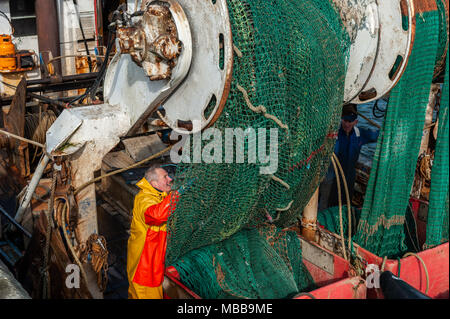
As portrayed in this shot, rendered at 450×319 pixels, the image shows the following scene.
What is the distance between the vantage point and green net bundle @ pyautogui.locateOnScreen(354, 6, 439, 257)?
4.08 m

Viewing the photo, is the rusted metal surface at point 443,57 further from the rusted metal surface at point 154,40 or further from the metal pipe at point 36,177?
the metal pipe at point 36,177

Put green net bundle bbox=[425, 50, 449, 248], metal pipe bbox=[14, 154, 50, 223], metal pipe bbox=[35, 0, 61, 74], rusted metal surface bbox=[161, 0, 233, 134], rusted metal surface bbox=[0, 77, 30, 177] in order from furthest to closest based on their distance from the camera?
metal pipe bbox=[35, 0, 61, 74] < rusted metal surface bbox=[0, 77, 30, 177] < green net bundle bbox=[425, 50, 449, 248] < metal pipe bbox=[14, 154, 50, 223] < rusted metal surface bbox=[161, 0, 233, 134]

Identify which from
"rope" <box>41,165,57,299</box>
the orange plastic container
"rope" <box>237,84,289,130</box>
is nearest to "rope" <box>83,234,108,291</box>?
"rope" <box>41,165,57,299</box>

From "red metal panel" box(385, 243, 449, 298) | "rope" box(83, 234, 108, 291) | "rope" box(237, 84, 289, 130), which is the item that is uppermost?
"rope" box(237, 84, 289, 130)

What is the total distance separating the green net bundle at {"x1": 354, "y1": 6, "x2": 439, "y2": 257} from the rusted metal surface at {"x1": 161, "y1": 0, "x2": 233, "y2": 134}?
75.6 inches

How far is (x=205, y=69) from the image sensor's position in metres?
3.06

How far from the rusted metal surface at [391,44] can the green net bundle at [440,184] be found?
497 millimetres

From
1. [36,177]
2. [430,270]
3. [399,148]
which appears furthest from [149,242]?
[430,270]

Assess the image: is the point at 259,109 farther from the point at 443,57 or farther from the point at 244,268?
the point at 443,57

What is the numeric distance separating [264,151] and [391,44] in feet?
5.35

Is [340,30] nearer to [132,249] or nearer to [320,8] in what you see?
[320,8]

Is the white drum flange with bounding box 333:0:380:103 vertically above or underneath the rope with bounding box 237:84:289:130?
above

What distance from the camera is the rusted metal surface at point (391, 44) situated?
4.00 metres

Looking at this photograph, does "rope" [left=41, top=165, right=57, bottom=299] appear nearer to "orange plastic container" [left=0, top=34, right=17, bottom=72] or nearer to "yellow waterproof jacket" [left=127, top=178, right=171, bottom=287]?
"yellow waterproof jacket" [left=127, top=178, right=171, bottom=287]
